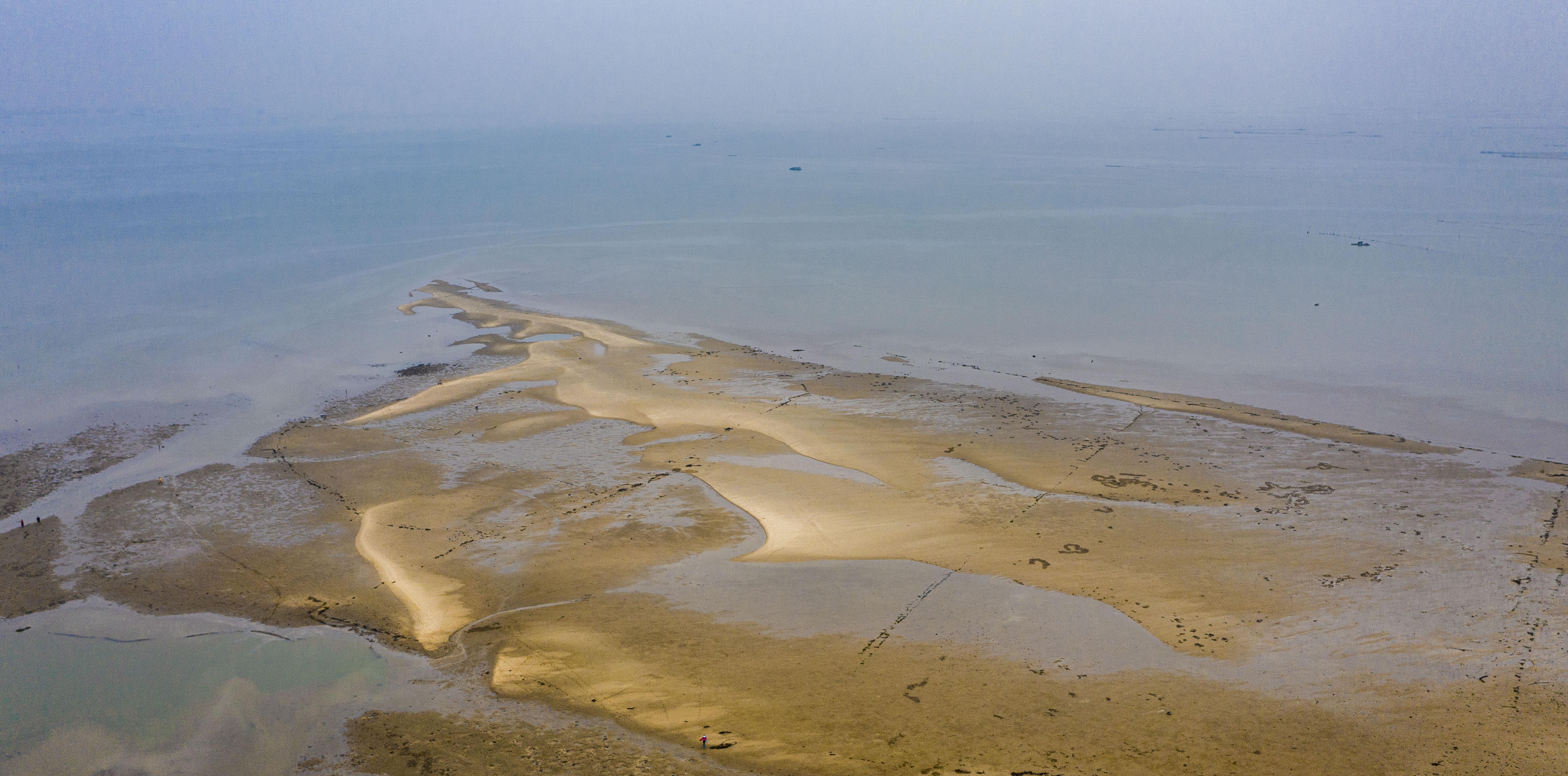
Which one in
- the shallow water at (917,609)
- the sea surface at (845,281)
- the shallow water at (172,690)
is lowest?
the shallow water at (172,690)

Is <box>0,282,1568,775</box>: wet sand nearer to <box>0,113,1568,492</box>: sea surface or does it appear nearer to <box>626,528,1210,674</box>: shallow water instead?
<box>626,528,1210,674</box>: shallow water

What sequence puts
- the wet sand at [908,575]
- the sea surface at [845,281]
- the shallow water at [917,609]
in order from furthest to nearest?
the sea surface at [845,281], the shallow water at [917,609], the wet sand at [908,575]

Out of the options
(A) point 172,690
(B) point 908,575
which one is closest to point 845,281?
(B) point 908,575

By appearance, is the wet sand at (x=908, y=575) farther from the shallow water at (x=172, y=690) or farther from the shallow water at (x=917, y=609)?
the shallow water at (x=172, y=690)

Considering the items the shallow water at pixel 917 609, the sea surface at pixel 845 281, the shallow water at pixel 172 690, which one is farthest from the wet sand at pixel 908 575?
the sea surface at pixel 845 281

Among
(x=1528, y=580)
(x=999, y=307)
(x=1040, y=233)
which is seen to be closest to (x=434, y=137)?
(x=1040, y=233)

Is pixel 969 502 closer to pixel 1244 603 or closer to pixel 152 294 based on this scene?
pixel 1244 603
